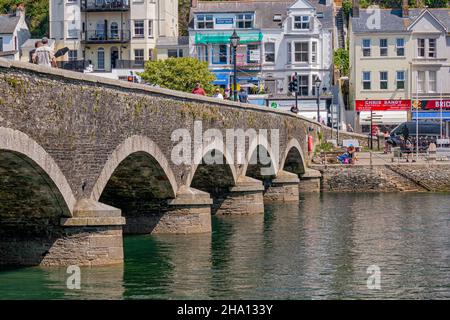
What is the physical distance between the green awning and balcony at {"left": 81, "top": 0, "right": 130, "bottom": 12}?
23.2 feet

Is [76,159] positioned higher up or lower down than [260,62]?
lower down

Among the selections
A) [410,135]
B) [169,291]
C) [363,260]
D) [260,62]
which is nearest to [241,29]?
[260,62]

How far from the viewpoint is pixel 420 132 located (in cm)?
8662

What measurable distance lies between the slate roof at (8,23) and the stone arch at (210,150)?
190ft

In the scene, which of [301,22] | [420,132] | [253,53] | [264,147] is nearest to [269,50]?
[253,53]

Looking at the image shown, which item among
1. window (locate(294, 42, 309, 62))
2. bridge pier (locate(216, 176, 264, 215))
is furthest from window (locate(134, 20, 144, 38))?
bridge pier (locate(216, 176, 264, 215))

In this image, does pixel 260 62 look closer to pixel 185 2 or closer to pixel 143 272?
pixel 185 2

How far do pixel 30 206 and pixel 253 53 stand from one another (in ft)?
231

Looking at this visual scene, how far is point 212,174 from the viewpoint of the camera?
5141 cm

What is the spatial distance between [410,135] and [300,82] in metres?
16.9

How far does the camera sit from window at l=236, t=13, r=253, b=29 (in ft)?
333

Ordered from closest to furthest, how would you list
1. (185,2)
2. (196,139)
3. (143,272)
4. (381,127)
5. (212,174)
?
(143,272) → (196,139) → (212,174) → (381,127) → (185,2)
